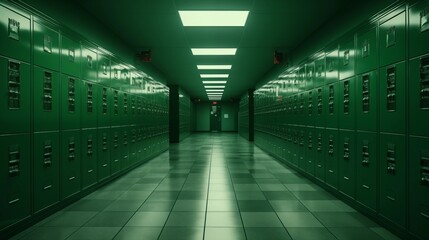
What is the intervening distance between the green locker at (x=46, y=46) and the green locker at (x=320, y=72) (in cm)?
365

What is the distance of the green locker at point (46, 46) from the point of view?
3139 millimetres

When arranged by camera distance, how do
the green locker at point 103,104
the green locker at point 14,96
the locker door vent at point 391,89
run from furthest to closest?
1. the green locker at point 103,104
2. the locker door vent at point 391,89
3. the green locker at point 14,96

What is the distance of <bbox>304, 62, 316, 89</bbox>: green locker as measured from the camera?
537cm

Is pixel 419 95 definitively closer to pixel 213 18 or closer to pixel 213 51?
pixel 213 18

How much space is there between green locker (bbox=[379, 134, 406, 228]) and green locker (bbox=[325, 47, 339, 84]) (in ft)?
4.87

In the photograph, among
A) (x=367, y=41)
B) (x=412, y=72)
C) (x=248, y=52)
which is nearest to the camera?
(x=412, y=72)

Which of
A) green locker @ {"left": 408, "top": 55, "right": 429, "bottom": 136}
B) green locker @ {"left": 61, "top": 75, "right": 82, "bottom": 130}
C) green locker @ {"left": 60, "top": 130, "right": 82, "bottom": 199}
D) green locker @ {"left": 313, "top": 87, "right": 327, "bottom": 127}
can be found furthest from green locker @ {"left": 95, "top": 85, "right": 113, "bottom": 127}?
green locker @ {"left": 408, "top": 55, "right": 429, "bottom": 136}

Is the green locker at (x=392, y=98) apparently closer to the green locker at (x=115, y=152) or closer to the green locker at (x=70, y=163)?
the green locker at (x=70, y=163)

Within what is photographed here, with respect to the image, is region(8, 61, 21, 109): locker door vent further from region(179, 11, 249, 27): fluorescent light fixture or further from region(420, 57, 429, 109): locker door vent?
region(420, 57, 429, 109): locker door vent

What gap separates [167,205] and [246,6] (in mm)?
2835

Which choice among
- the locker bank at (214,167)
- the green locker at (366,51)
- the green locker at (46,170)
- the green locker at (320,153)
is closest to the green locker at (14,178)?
the locker bank at (214,167)

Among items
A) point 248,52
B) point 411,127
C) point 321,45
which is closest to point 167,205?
point 411,127

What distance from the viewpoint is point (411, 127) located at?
104 inches

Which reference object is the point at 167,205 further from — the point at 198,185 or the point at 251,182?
A: the point at 251,182
